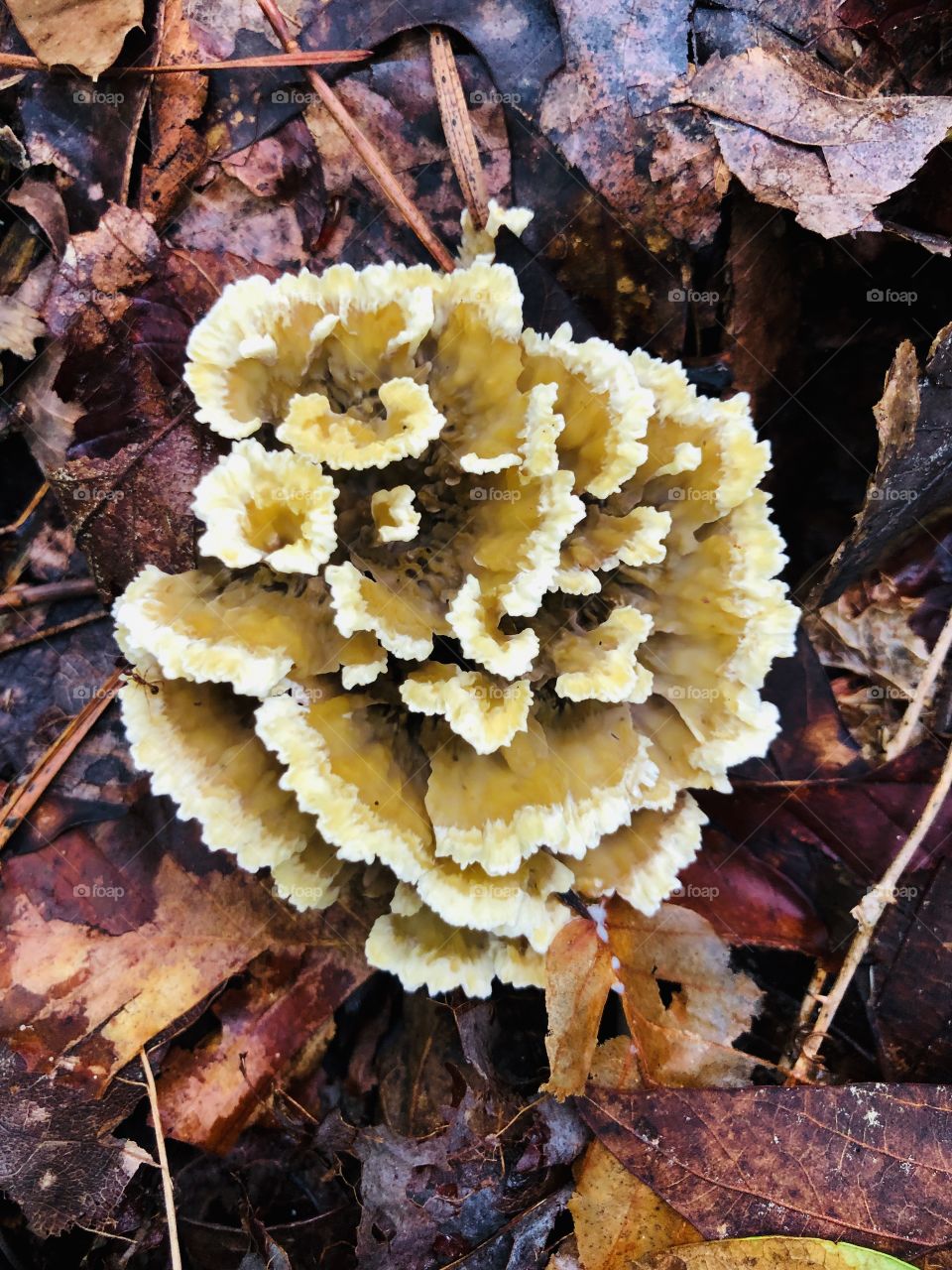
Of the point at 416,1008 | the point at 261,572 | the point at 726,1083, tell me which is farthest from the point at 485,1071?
the point at 261,572

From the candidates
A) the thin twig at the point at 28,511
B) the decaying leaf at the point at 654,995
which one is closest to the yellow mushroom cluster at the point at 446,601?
the decaying leaf at the point at 654,995

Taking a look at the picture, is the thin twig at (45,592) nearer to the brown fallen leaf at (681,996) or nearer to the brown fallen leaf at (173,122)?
the brown fallen leaf at (173,122)

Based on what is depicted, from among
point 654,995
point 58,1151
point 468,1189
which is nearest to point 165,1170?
point 58,1151

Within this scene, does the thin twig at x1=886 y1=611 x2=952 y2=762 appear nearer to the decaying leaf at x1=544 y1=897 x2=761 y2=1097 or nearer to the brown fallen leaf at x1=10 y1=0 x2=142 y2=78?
the decaying leaf at x1=544 y1=897 x2=761 y2=1097

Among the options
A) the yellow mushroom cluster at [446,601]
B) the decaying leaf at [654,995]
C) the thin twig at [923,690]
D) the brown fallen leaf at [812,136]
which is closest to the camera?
the yellow mushroom cluster at [446,601]

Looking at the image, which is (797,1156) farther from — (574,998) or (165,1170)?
(165,1170)

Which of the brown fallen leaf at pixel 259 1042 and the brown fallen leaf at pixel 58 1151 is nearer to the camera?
the brown fallen leaf at pixel 58 1151
